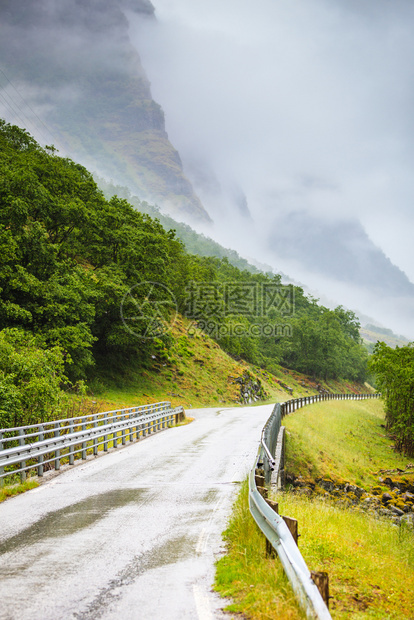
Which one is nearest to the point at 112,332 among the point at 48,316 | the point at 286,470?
the point at 48,316

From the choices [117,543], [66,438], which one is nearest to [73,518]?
[117,543]

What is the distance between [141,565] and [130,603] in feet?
3.40

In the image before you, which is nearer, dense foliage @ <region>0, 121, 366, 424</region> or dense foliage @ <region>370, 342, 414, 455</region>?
dense foliage @ <region>0, 121, 366, 424</region>

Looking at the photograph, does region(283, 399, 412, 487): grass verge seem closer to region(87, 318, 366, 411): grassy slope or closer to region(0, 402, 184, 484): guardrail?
region(0, 402, 184, 484): guardrail

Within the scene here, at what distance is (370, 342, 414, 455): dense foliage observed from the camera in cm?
3044

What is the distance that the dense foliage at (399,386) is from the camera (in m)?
30.4

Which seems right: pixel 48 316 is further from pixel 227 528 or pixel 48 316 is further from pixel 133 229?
pixel 227 528

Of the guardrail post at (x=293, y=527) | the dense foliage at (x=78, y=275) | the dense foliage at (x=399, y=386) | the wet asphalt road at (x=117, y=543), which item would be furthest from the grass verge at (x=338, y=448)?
the guardrail post at (x=293, y=527)

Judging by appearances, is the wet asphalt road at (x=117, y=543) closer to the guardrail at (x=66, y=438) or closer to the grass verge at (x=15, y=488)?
the grass verge at (x=15, y=488)

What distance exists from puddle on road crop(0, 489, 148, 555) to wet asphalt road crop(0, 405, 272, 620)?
0.02 meters

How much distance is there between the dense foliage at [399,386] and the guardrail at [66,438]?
55.1ft

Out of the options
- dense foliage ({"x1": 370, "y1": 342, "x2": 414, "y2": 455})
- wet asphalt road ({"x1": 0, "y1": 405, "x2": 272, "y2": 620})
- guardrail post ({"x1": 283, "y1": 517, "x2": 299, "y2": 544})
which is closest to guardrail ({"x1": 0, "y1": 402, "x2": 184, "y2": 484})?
wet asphalt road ({"x1": 0, "y1": 405, "x2": 272, "y2": 620})

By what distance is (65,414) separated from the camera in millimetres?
17453

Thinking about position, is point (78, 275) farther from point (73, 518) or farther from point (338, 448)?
point (73, 518)
